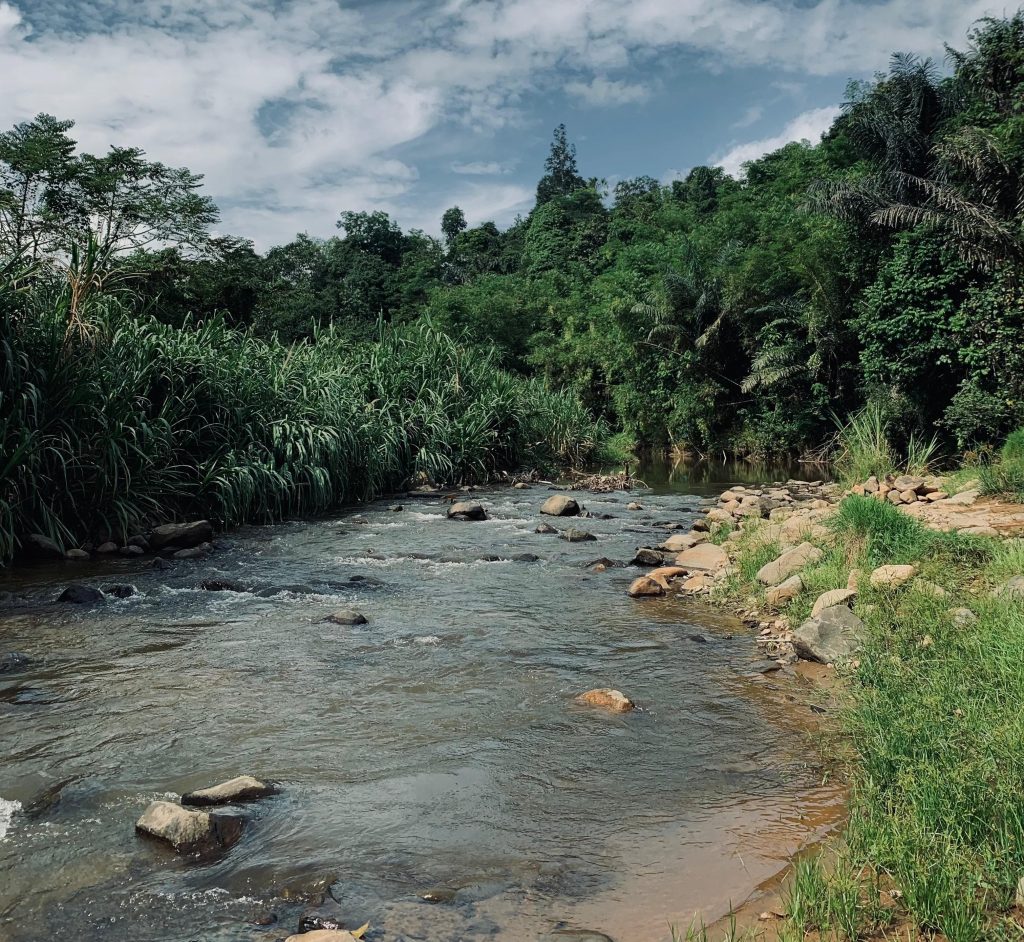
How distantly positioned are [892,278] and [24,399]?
14.5 m

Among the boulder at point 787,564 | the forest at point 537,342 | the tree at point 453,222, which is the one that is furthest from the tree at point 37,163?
the tree at point 453,222

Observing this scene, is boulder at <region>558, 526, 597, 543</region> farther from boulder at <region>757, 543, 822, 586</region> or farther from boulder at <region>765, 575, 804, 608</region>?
boulder at <region>765, 575, 804, 608</region>

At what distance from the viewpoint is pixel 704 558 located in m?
7.60

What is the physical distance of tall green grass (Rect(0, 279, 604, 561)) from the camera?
757cm

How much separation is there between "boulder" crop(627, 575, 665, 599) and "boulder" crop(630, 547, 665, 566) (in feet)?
3.61

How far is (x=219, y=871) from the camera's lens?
8.56 feet

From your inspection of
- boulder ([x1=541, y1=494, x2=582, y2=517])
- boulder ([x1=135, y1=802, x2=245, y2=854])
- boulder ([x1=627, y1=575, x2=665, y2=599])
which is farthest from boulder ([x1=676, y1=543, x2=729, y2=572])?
boulder ([x1=135, y1=802, x2=245, y2=854])

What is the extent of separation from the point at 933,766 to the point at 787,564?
3622 mm

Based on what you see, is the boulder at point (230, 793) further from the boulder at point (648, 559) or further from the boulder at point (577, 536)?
the boulder at point (577, 536)

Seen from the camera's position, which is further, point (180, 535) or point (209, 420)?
point (209, 420)

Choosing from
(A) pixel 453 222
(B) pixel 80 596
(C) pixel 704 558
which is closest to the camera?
(B) pixel 80 596

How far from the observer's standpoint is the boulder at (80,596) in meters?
6.16

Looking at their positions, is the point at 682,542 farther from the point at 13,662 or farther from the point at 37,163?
the point at 37,163

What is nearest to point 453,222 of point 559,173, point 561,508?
point 559,173
